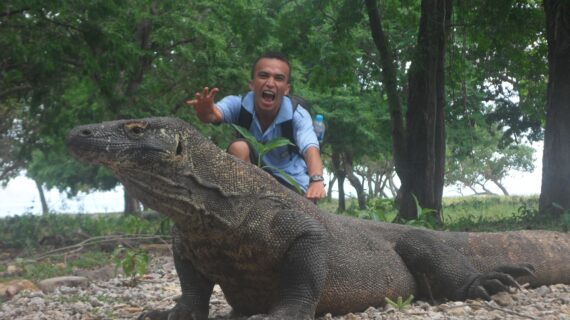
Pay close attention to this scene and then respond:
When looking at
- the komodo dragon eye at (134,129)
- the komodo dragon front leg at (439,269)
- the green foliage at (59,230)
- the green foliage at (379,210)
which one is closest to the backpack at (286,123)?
the komodo dragon front leg at (439,269)

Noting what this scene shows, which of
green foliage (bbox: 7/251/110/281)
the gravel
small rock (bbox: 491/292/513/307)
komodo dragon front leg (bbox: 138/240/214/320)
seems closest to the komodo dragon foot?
komodo dragon front leg (bbox: 138/240/214/320)

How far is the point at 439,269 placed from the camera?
12.2ft

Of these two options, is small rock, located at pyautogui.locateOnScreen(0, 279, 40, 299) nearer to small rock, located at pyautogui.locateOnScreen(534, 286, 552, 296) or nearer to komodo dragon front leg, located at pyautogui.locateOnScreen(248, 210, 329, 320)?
komodo dragon front leg, located at pyautogui.locateOnScreen(248, 210, 329, 320)

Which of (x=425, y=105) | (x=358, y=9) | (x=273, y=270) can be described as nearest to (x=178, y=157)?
(x=273, y=270)

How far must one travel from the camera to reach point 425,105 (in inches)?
364

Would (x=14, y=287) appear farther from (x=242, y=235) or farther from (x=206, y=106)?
(x=242, y=235)

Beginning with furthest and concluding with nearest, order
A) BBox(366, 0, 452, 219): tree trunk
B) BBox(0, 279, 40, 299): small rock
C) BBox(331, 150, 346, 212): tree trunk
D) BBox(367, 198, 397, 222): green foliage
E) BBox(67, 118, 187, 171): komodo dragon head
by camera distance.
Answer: BBox(331, 150, 346, 212): tree trunk → BBox(366, 0, 452, 219): tree trunk → BBox(367, 198, 397, 222): green foliage → BBox(0, 279, 40, 299): small rock → BBox(67, 118, 187, 171): komodo dragon head

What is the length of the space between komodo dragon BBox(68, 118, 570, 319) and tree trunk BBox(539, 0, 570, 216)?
16.6ft

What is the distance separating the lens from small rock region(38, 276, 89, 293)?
4.91 meters

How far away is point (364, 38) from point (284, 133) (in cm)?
1184

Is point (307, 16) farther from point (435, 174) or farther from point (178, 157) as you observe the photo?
point (178, 157)

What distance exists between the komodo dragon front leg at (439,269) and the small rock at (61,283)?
8.15 ft

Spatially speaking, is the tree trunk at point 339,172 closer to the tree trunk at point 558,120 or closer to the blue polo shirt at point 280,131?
the tree trunk at point 558,120

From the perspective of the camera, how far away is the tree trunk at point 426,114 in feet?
29.9
